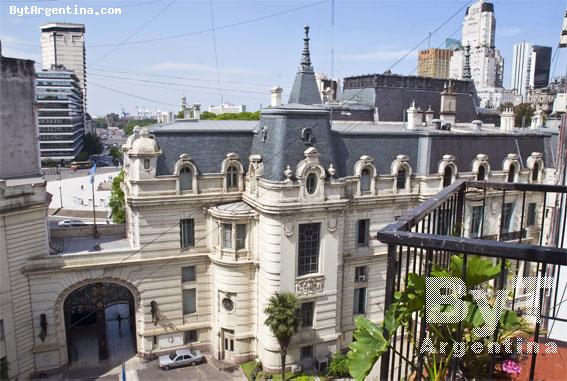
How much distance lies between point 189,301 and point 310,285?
806cm

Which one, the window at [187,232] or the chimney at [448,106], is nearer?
the window at [187,232]

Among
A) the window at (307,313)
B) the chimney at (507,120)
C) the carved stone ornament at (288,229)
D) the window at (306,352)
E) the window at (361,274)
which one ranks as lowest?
the window at (306,352)

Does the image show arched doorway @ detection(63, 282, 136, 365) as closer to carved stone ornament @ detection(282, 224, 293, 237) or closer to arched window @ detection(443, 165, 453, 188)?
carved stone ornament @ detection(282, 224, 293, 237)

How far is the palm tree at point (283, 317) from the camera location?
26516mm

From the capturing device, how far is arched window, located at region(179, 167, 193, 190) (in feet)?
94.3

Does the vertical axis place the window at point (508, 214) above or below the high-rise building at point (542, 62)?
below

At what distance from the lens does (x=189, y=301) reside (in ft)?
99.6

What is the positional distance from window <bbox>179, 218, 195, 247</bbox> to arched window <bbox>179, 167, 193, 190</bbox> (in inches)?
80.2

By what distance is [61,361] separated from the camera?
28.1m

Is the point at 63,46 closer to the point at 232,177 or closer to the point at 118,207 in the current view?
the point at 118,207

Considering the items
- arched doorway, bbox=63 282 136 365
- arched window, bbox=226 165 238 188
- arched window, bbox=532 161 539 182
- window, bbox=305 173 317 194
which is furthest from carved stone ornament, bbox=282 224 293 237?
arched window, bbox=532 161 539 182

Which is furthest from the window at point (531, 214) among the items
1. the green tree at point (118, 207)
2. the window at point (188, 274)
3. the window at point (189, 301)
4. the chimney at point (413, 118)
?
the green tree at point (118, 207)

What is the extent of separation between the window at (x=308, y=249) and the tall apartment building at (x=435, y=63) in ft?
235

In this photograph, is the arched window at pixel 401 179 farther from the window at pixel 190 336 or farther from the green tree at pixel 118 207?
the green tree at pixel 118 207
